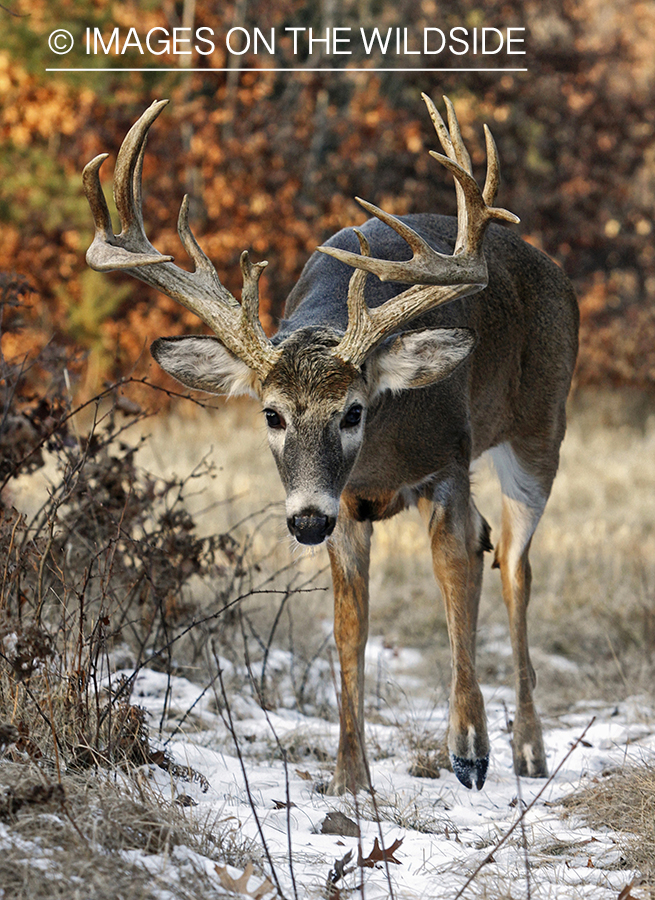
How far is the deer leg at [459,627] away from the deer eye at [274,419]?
38.2 inches

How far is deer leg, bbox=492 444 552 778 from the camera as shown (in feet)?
18.0

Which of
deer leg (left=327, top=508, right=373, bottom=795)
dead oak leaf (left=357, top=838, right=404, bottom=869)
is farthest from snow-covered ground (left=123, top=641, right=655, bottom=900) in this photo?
deer leg (left=327, top=508, right=373, bottom=795)

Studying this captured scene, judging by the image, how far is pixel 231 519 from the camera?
906 cm

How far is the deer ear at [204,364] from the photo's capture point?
4.60m

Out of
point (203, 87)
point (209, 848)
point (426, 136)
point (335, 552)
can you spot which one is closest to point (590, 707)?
point (335, 552)

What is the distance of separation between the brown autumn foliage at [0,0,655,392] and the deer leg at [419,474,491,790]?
28.8 feet

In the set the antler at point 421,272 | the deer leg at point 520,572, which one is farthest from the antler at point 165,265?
the deer leg at point 520,572

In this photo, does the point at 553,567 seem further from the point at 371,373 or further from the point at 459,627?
the point at 371,373

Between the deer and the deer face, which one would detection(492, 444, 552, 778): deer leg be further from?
the deer face

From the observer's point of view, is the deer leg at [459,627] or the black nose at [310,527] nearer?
the black nose at [310,527]

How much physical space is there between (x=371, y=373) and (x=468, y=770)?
166 centimetres

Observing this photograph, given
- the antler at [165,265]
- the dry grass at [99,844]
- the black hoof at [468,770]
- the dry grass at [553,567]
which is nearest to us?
the dry grass at [99,844]

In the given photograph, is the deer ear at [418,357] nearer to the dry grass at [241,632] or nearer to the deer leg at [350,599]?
the dry grass at [241,632]

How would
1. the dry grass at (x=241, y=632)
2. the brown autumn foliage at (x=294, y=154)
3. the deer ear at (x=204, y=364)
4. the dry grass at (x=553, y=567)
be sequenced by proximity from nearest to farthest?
the dry grass at (x=241, y=632), the deer ear at (x=204, y=364), the dry grass at (x=553, y=567), the brown autumn foliage at (x=294, y=154)
